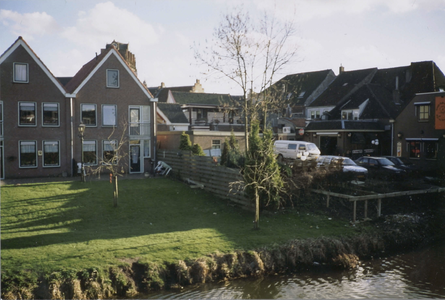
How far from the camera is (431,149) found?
3170 cm

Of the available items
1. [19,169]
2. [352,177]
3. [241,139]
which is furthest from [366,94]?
[19,169]

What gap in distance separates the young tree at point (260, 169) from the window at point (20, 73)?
1737 centimetres

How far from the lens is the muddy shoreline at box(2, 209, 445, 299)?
9.73 meters

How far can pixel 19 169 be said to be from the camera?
81.1 ft

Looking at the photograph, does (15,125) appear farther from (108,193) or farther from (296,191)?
(296,191)

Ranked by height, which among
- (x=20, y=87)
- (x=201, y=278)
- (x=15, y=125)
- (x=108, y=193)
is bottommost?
(x=201, y=278)

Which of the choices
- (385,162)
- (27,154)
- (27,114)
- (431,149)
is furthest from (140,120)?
(431,149)

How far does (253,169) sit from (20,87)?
1787 cm

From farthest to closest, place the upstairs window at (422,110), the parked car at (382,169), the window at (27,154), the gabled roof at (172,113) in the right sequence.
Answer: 1. the gabled roof at (172,113)
2. the upstairs window at (422,110)
3. the window at (27,154)
4. the parked car at (382,169)

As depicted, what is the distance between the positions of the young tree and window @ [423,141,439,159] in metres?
21.4

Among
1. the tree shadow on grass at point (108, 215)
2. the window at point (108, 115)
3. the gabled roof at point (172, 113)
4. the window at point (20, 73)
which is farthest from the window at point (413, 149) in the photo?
the window at point (20, 73)

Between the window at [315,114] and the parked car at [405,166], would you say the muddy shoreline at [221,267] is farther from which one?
the window at [315,114]

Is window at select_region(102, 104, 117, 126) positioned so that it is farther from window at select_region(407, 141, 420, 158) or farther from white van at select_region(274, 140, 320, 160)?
window at select_region(407, 141, 420, 158)

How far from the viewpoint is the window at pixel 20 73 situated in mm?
24656
